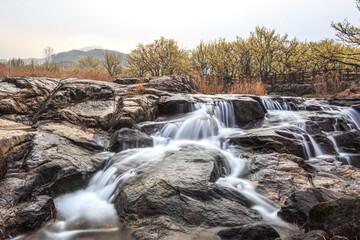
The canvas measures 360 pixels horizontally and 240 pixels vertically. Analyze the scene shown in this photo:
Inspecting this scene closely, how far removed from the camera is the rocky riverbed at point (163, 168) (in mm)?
2801

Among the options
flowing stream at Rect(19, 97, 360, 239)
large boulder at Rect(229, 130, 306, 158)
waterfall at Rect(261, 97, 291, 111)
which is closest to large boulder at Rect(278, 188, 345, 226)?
flowing stream at Rect(19, 97, 360, 239)

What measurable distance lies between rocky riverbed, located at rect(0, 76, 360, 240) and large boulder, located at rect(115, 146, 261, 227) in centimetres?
2

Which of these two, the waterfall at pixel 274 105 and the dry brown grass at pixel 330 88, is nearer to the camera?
the waterfall at pixel 274 105

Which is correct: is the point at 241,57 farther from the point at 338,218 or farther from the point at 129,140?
the point at 338,218

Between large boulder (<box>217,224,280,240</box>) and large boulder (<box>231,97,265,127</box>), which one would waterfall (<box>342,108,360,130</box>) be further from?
large boulder (<box>217,224,280,240</box>)

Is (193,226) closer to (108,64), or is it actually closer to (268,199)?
(268,199)

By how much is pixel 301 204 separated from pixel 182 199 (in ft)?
5.40

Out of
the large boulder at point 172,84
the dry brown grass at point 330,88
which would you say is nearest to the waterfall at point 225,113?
the large boulder at point 172,84

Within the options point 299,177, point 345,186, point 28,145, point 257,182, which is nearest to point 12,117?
point 28,145

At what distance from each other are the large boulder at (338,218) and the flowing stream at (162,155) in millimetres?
Result: 491

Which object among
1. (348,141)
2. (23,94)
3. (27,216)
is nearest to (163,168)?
(27,216)

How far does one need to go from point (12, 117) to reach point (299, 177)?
7.06m

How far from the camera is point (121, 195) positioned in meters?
3.41

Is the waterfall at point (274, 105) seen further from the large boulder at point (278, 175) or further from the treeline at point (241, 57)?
the treeline at point (241, 57)
